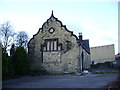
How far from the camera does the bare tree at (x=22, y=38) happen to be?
40.8 m

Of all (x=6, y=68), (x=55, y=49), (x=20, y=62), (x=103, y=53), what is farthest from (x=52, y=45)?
(x=103, y=53)

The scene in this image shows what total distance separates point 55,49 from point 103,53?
3012cm

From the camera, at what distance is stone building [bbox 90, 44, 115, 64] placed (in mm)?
53275

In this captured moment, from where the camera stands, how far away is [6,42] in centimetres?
3462

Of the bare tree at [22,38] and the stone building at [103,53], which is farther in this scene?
the stone building at [103,53]

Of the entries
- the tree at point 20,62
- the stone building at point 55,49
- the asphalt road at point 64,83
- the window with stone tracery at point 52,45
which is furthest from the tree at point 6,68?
the window with stone tracery at point 52,45

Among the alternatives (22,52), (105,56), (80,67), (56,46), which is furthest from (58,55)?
(105,56)

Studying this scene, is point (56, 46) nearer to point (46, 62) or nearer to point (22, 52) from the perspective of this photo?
point (46, 62)

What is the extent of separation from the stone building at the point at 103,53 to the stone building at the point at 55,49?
2646 cm

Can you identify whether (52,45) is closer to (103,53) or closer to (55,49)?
(55,49)

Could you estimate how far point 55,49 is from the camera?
2945 cm

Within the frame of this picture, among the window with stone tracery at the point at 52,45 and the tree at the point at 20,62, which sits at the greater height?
the window with stone tracery at the point at 52,45

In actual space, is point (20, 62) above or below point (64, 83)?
above

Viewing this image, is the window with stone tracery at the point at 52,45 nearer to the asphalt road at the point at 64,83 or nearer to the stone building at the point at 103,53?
the asphalt road at the point at 64,83
